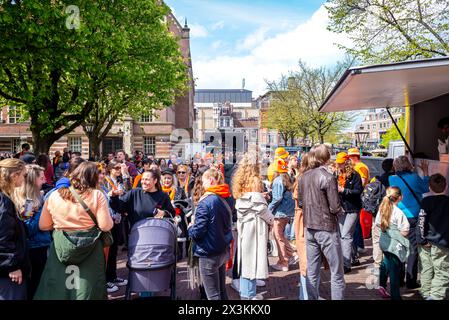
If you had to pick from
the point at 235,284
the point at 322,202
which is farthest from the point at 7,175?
the point at 235,284

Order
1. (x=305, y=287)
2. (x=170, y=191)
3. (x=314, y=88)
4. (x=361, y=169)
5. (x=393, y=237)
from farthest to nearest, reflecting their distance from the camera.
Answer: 1. (x=314, y=88)
2. (x=361, y=169)
3. (x=170, y=191)
4. (x=393, y=237)
5. (x=305, y=287)

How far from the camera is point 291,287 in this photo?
20.1ft

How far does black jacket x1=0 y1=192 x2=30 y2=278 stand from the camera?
353cm

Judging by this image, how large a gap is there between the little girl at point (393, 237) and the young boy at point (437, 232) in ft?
0.91

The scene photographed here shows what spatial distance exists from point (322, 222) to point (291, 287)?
6.69ft

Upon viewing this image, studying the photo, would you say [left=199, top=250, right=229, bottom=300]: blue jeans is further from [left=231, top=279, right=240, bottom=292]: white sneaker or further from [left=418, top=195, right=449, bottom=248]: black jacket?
[left=418, top=195, right=449, bottom=248]: black jacket

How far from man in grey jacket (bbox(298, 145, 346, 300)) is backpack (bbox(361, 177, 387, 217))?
8.14 feet

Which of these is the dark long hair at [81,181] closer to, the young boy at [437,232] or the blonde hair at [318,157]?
the blonde hair at [318,157]

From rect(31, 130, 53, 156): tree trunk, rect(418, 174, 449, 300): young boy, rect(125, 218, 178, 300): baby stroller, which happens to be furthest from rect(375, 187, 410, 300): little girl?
rect(31, 130, 53, 156): tree trunk

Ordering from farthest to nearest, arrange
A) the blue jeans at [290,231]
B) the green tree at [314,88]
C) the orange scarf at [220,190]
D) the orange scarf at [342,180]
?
the green tree at [314,88]
the blue jeans at [290,231]
the orange scarf at [342,180]
the orange scarf at [220,190]

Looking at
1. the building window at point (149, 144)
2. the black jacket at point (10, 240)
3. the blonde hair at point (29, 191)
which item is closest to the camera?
the black jacket at point (10, 240)

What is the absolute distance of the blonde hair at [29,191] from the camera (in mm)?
3915

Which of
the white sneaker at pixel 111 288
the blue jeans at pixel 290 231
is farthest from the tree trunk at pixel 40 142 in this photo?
the blue jeans at pixel 290 231

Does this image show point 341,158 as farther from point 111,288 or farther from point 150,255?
point 111,288
